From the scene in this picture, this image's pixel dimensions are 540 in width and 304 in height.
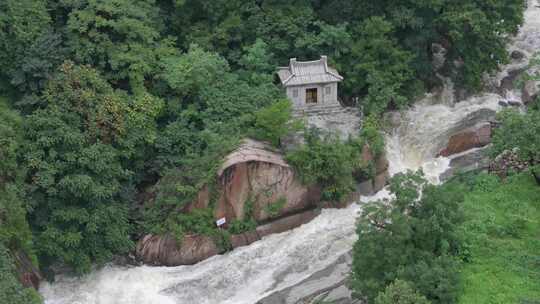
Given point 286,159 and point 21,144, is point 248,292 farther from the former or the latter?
point 21,144

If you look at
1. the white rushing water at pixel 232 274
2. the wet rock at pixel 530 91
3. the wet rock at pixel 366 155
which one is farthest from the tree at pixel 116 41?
the wet rock at pixel 530 91

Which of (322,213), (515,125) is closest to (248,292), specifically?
(322,213)

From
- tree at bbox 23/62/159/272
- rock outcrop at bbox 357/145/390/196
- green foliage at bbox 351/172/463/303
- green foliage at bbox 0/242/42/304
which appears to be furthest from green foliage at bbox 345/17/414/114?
green foliage at bbox 0/242/42/304

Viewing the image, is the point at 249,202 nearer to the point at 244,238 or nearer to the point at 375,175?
the point at 244,238

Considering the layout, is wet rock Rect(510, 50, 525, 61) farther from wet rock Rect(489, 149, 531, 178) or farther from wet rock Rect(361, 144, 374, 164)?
wet rock Rect(361, 144, 374, 164)

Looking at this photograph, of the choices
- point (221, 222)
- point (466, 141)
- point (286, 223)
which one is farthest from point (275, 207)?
point (466, 141)
